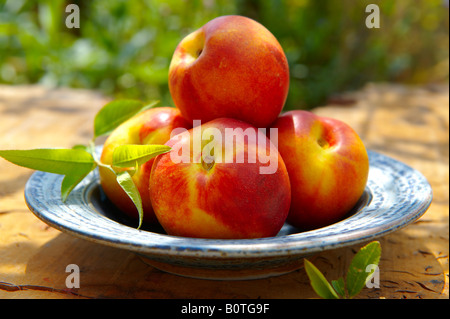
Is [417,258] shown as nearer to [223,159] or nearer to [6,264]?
[223,159]

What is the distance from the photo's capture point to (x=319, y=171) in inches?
34.9

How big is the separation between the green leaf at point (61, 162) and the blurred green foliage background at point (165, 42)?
2.04 m

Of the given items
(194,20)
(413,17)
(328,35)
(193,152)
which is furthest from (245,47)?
(413,17)

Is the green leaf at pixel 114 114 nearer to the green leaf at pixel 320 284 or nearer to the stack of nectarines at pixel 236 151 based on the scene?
the stack of nectarines at pixel 236 151

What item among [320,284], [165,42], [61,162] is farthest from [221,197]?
[165,42]

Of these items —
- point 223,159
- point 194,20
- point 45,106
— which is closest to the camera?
point 223,159

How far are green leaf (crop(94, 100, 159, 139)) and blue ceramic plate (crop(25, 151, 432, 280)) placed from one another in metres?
0.10

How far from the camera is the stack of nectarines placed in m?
0.76

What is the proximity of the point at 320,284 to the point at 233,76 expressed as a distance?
0.38 metres

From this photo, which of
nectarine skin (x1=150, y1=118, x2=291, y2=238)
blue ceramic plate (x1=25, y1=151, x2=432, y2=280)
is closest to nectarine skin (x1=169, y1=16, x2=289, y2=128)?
nectarine skin (x1=150, y1=118, x2=291, y2=238)

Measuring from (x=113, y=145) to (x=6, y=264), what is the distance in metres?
0.27

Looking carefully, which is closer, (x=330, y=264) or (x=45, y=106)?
(x=330, y=264)

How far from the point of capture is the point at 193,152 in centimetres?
80

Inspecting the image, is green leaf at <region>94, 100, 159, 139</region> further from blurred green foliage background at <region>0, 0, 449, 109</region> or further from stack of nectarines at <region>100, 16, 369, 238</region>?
blurred green foliage background at <region>0, 0, 449, 109</region>
